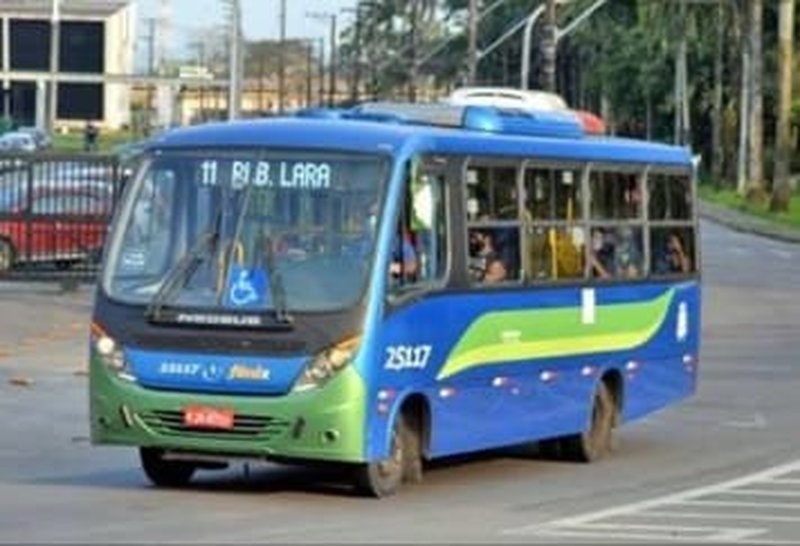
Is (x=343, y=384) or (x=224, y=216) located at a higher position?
(x=224, y=216)

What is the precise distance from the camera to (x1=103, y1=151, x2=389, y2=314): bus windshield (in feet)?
52.0

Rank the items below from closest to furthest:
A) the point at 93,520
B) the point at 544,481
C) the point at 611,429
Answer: the point at 93,520 < the point at 544,481 < the point at 611,429

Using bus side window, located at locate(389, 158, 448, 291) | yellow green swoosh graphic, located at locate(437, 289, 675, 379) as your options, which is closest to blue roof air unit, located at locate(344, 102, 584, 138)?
bus side window, located at locate(389, 158, 448, 291)

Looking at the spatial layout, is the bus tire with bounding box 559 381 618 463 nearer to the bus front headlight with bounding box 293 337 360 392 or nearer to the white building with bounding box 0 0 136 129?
the bus front headlight with bounding box 293 337 360 392

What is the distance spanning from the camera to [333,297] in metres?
15.7

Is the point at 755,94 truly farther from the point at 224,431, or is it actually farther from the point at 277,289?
the point at 224,431

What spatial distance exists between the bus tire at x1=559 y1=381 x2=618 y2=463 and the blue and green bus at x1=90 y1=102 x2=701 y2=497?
0.80m

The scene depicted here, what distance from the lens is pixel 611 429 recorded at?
19.9 metres

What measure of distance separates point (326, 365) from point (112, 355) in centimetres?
148

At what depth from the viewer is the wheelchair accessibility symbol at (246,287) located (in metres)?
15.8

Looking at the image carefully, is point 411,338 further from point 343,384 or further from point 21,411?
point 21,411

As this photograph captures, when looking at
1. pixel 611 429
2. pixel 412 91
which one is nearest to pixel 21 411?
pixel 611 429

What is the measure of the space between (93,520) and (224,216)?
8.23 feet

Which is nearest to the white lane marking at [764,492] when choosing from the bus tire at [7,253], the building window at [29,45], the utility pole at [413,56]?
the bus tire at [7,253]
